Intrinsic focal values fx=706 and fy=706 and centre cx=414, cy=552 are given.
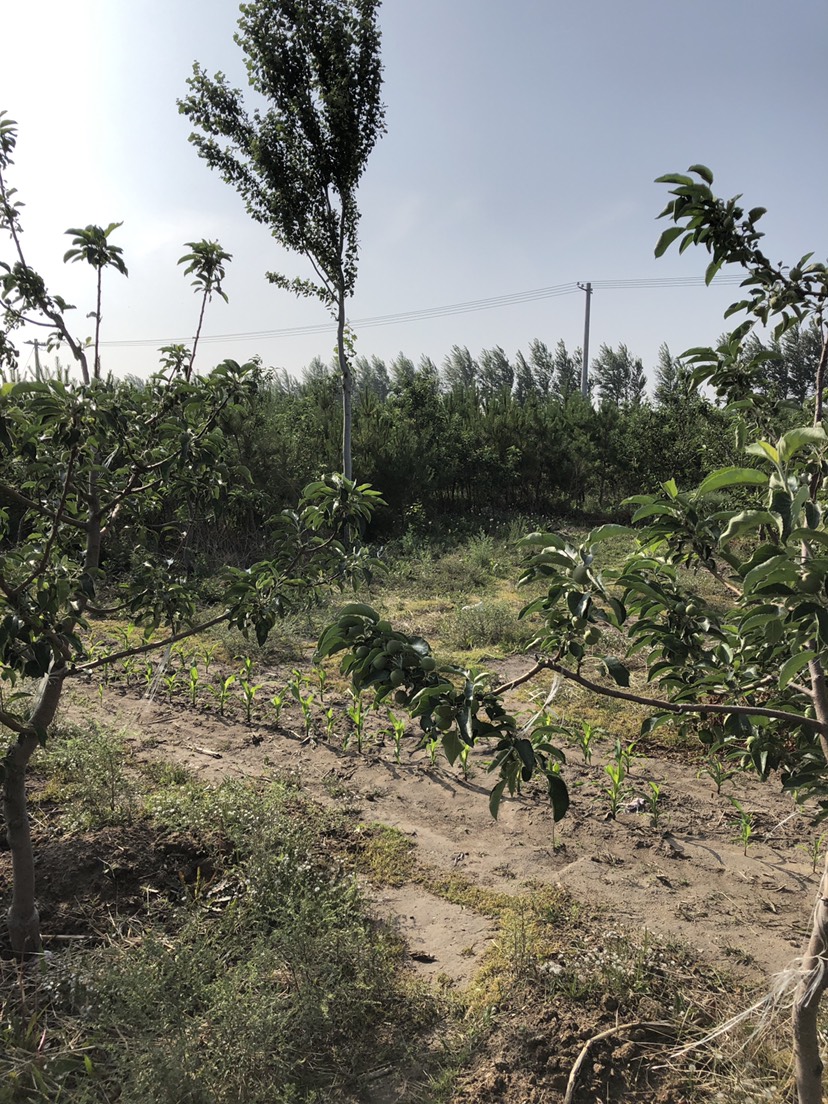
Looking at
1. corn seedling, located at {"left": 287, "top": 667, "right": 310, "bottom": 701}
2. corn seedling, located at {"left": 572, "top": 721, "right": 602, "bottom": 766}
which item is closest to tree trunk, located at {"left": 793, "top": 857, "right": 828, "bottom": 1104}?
corn seedling, located at {"left": 572, "top": 721, "right": 602, "bottom": 766}

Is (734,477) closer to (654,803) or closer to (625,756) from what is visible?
(654,803)

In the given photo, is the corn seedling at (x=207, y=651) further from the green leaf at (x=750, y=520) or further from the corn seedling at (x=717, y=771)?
the green leaf at (x=750, y=520)

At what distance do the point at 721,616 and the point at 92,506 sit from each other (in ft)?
7.09

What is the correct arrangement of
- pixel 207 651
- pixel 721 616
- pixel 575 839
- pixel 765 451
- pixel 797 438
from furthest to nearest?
pixel 207 651 → pixel 575 839 → pixel 721 616 → pixel 765 451 → pixel 797 438

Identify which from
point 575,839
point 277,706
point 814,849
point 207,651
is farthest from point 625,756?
point 207,651

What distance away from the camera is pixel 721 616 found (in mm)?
1801

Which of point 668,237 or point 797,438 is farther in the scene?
point 668,237

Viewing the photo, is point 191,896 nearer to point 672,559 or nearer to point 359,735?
point 359,735

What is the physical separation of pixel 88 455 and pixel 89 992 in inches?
69.6

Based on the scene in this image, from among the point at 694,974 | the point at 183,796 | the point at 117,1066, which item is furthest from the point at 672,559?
the point at 183,796

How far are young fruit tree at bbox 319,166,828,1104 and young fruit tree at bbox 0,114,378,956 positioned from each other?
3.27 feet

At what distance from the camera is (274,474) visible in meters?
10.1

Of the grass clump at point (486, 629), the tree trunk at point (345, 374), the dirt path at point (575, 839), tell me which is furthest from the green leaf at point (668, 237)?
the tree trunk at point (345, 374)

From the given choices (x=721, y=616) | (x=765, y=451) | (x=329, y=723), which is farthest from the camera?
(x=329, y=723)
